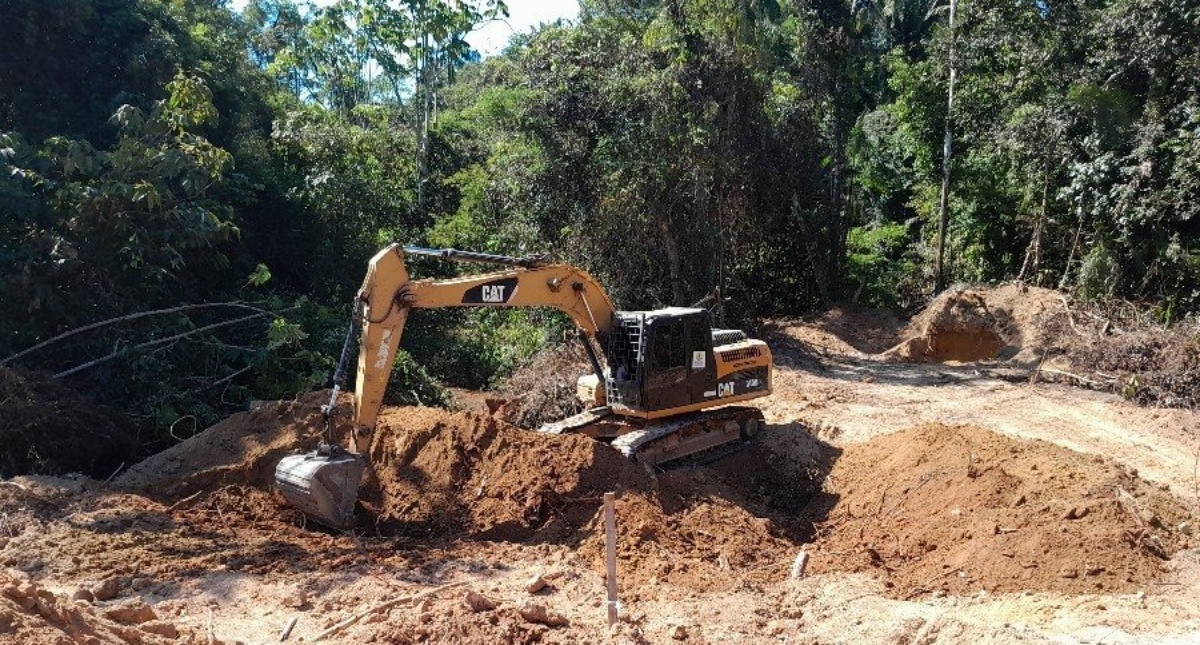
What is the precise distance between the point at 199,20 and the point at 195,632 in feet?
69.6

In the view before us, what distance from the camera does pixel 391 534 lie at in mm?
8734

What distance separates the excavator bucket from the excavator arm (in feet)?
0.86

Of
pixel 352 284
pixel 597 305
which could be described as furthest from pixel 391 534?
pixel 352 284

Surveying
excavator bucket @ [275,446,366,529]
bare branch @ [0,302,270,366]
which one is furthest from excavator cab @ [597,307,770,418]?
bare branch @ [0,302,270,366]

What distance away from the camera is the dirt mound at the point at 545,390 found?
→ 12992mm

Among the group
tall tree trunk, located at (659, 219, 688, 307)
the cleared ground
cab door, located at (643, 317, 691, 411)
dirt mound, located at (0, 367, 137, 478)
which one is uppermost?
tall tree trunk, located at (659, 219, 688, 307)

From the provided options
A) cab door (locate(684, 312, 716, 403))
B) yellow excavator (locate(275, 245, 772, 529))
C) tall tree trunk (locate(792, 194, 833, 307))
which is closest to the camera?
yellow excavator (locate(275, 245, 772, 529))

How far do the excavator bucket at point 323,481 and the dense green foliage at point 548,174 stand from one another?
4045mm

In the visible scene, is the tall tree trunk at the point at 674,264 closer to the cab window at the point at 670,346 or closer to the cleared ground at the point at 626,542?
the cleared ground at the point at 626,542

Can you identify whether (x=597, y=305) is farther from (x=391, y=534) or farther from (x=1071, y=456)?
(x=1071, y=456)

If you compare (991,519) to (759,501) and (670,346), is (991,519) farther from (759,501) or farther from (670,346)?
(670,346)

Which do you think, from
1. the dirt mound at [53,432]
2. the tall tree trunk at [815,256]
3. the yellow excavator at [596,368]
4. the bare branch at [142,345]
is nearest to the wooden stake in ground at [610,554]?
the yellow excavator at [596,368]

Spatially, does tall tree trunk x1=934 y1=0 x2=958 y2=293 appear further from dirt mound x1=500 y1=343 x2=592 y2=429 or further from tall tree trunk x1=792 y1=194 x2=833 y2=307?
dirt mound x1=500 y1=343 x2=592 y2=429

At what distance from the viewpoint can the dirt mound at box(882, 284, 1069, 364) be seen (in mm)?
17641
